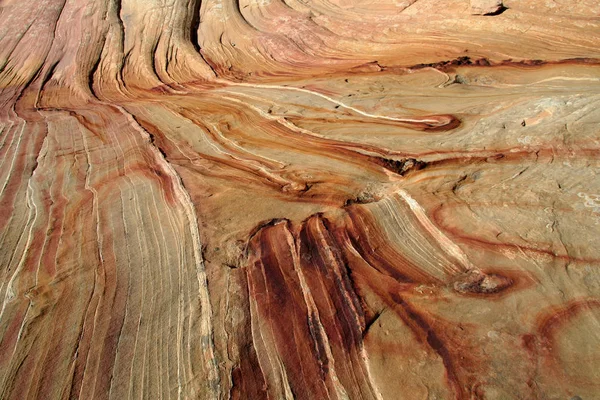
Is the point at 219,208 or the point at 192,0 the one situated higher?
the point at 192,0

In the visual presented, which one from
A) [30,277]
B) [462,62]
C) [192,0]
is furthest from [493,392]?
[192,0]

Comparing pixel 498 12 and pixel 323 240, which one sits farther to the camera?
pixel 498 12

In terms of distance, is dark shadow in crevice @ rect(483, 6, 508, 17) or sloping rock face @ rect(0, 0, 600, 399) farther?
dark shadow in crevice @ rect(483, 6, 508, 17)

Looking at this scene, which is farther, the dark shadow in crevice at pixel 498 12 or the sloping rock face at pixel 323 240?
the dark shadow in crevice at pixel 498 12

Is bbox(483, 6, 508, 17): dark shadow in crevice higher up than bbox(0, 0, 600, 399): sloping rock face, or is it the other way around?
bbox(483, 6, 508, 17): dark shadow in crevice

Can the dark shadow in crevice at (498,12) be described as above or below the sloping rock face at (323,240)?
above

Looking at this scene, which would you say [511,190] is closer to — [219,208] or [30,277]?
[219,208]

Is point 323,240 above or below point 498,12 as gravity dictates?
below

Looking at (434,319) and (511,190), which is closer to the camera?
(434,319)
